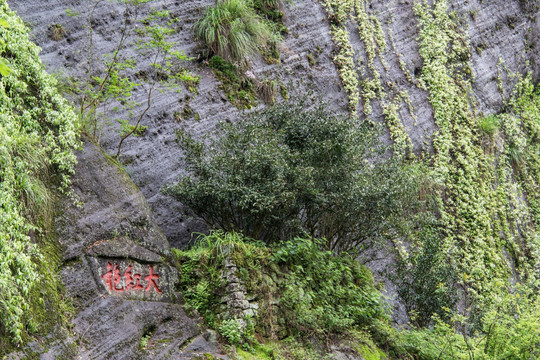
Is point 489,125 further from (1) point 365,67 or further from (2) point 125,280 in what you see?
(2) point 125,280

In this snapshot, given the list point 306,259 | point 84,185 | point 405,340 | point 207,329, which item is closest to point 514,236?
point 405,340

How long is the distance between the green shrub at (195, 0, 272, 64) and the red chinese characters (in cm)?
540

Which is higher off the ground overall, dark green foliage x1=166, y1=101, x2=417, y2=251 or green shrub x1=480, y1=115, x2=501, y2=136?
dark green foliage x1=166, y1=101, x2=417, y2=251

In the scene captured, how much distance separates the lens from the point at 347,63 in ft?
39.0

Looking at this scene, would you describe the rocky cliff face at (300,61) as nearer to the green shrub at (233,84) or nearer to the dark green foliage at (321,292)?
the green shrub at (233,84)

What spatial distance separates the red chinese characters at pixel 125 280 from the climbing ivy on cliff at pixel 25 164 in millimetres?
756

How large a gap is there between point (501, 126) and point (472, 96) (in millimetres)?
1365

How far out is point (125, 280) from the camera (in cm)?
530

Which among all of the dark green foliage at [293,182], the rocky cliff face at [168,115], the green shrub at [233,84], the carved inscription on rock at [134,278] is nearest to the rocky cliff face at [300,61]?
the rocky cliff face at [168,115]

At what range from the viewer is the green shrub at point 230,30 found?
380 inches

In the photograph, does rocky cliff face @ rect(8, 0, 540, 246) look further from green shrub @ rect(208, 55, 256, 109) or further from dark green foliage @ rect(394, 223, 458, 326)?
dark green foliage @ rect(394, 223, 458, 326)

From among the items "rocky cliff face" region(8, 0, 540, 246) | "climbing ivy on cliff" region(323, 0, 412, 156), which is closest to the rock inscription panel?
"rocky cliff face" region(8, 0, 540, 246)

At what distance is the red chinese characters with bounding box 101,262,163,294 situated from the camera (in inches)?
203

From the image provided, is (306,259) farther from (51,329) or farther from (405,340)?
(51,329)
